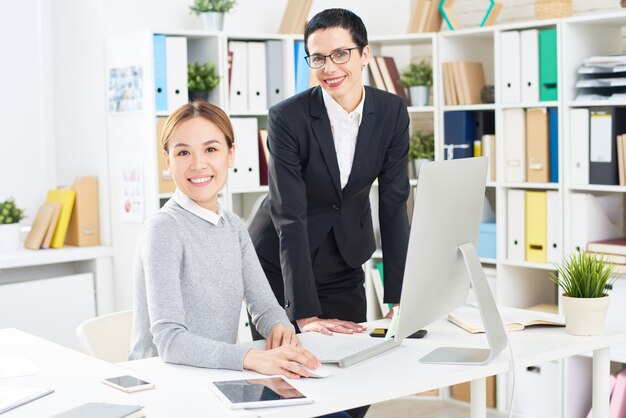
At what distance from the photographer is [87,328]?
2377 millimetres

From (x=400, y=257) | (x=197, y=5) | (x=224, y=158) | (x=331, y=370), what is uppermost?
(x=197, y=5)

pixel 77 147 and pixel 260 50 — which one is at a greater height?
pixel 260 50

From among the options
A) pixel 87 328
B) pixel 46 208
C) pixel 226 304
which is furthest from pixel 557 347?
pixel 46 208

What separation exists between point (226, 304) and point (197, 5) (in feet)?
7.38

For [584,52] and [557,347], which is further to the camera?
[584,52]

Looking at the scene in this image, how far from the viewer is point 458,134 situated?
13.5ft

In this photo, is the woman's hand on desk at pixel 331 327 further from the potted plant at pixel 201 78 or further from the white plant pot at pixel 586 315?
the potted plant at pixel 201 78

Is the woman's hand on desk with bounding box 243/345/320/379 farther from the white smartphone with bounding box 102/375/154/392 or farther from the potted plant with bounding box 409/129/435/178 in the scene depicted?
the potted plant with bounding box 409/129/435/178

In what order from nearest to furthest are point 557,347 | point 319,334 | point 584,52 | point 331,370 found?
point 331,370, point 557,347, point 319,334, point 584,52

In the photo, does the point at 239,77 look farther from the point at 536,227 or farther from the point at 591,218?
the point at 591,218

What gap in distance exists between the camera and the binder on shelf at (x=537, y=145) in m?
3.78

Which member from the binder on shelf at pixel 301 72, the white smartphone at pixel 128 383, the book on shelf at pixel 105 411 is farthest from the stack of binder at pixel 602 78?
the book on shelf at pixel 105 411

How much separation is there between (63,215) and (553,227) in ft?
7.09

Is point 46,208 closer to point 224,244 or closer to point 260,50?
point 260,50
